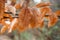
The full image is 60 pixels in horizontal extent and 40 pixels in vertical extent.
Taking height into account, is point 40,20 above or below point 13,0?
below

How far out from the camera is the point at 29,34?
1.03 m

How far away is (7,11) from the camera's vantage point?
1.01 m

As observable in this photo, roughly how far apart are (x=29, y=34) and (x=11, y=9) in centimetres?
20

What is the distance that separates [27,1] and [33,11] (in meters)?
0.07

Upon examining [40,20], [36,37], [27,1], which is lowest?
[36,37]

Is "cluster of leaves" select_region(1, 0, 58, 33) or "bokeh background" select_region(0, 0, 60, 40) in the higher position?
"cluster of leaves" select_region(1, 0, 58, 33)

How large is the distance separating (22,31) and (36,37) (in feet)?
0.32

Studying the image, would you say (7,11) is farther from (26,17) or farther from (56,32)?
(56,32)

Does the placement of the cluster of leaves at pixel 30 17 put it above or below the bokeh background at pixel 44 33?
above

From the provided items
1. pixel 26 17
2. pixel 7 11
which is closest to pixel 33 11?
pixel 26 17

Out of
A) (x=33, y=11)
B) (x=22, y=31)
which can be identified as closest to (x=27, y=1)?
(x=33, y=11)

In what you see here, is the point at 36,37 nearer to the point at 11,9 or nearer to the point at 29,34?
the point at 29,34

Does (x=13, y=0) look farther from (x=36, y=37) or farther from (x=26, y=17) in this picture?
(x=36, y=37)

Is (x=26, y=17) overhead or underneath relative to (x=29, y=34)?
overhead
